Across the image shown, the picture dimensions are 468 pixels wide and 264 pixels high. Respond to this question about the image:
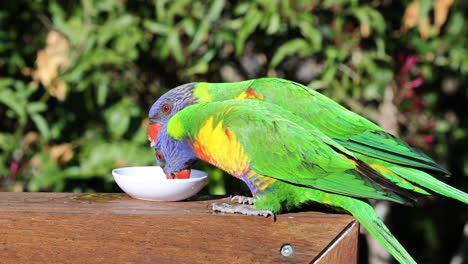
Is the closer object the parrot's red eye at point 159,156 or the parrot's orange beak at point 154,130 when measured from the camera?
the parrot's red eye at point 159,156

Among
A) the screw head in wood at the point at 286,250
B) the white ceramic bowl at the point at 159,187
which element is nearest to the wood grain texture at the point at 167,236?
the screw head in wood at the point at 286,250

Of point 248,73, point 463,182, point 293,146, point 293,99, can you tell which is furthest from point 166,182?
point 463,182

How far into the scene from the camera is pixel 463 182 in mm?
3881

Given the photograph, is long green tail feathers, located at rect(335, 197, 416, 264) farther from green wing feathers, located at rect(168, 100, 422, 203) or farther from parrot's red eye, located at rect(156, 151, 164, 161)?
parrot's red eye, located at rect(156, 151, 164, 161)

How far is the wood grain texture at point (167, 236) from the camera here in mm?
1844

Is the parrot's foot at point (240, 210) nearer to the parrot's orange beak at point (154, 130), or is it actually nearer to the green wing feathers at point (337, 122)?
the green wing feathers at point (337, 122)

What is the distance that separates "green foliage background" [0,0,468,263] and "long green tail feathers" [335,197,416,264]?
1.38 meters

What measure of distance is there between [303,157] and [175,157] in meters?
0.42

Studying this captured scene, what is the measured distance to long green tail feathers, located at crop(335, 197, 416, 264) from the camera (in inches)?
72.9

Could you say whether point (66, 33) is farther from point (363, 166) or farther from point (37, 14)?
point (363, 166)

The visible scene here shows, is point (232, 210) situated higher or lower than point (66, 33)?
lower

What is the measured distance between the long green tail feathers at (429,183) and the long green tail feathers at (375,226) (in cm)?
16

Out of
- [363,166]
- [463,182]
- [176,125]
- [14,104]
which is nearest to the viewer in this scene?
[363,166]

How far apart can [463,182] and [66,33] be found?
214 cm
